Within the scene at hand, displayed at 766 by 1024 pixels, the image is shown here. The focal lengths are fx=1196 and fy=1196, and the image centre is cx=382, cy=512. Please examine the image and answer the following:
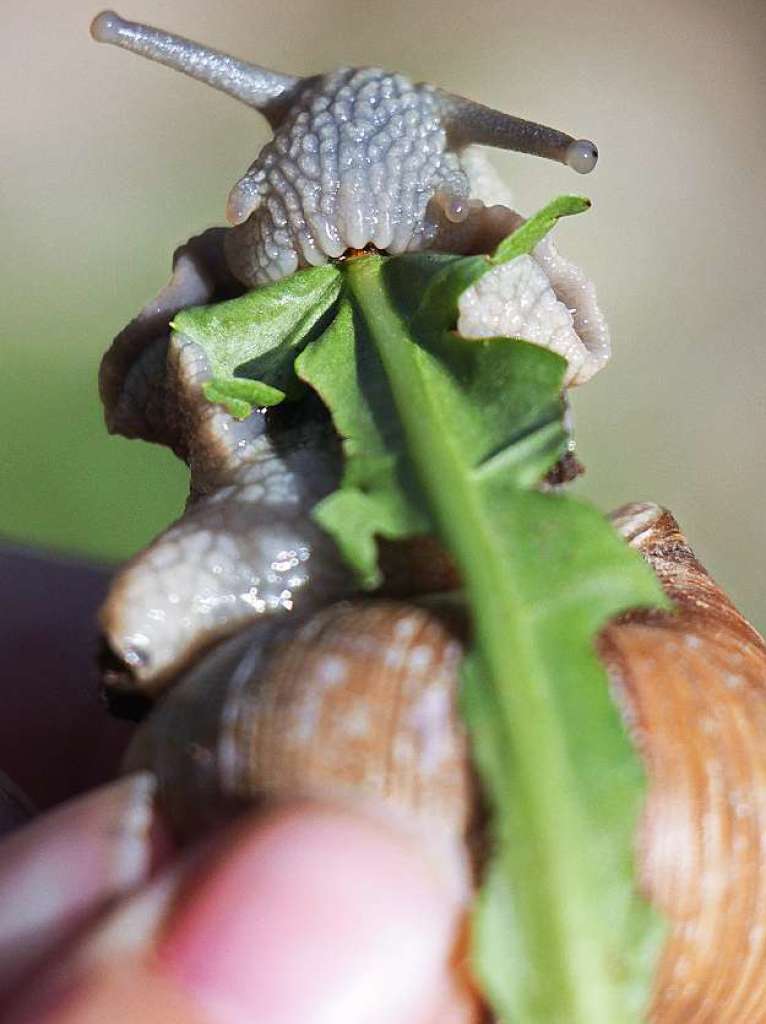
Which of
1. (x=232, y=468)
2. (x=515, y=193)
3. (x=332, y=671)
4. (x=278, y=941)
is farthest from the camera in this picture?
(x=515, y=193)

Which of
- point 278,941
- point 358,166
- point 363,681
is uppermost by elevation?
point 358,166

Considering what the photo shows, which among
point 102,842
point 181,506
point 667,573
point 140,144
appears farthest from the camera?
point 140,144

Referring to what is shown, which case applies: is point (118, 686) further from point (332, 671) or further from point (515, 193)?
point (515, 193)

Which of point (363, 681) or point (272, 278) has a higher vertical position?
point (272, 278)

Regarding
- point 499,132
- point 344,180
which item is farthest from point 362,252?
point 499,132

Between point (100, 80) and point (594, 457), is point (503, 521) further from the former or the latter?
point (100, 80)

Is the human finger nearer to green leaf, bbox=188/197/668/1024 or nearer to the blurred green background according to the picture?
green leaf, bbox=188/197/668/1024

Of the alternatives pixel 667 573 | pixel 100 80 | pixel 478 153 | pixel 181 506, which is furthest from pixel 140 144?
pixel 667 573
